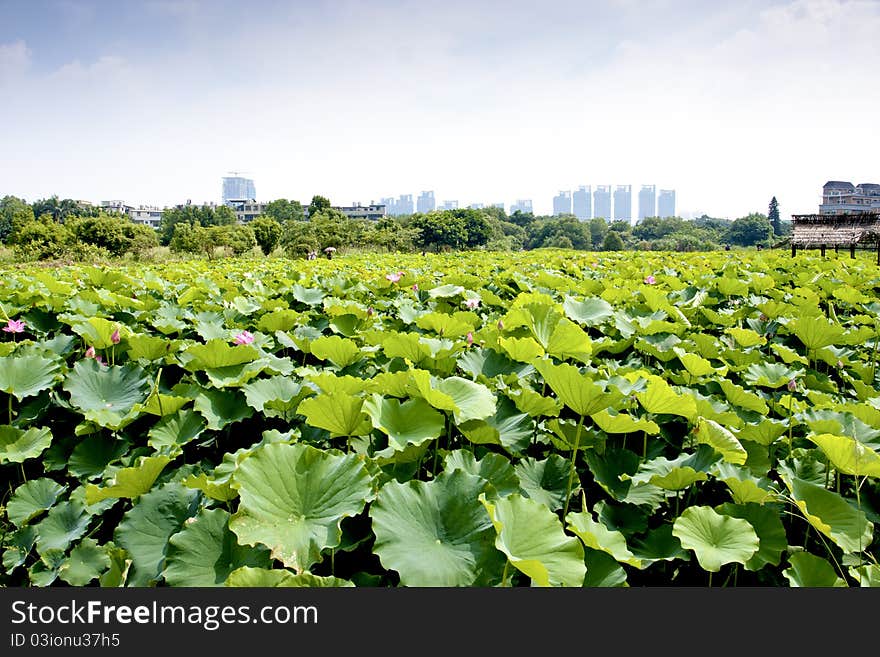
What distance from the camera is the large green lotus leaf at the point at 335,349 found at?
5.59ft

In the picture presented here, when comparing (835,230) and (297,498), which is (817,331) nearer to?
(297,498)

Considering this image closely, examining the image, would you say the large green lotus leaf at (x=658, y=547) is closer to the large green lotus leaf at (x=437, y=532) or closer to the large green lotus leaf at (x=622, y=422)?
the large green lotus leaf at (x=622, y=422)

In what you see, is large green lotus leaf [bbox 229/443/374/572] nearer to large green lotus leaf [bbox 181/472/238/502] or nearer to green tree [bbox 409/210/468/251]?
large green lotus leaf [bbox 181/472/238/502]

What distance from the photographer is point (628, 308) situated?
2.56 meters

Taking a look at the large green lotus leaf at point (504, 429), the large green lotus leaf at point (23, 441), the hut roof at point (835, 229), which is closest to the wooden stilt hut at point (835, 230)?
the hut roof at point (835, 229)

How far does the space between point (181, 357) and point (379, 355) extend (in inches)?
26.0

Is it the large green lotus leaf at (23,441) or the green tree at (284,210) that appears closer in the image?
the large green lotus leaf at (23,441)

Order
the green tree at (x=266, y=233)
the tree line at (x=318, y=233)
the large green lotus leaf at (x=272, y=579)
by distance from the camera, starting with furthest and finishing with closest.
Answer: the green tree at (x=266, y=233) → the tree line at (x=318, y=233) → the large green lotus leaf at (x=272, y=579)

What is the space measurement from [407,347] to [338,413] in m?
0.51

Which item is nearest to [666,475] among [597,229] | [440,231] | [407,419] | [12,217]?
[407,419]

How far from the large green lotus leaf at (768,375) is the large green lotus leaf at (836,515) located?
670 mm

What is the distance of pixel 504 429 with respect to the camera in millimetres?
1288

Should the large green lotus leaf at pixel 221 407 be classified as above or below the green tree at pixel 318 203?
below
